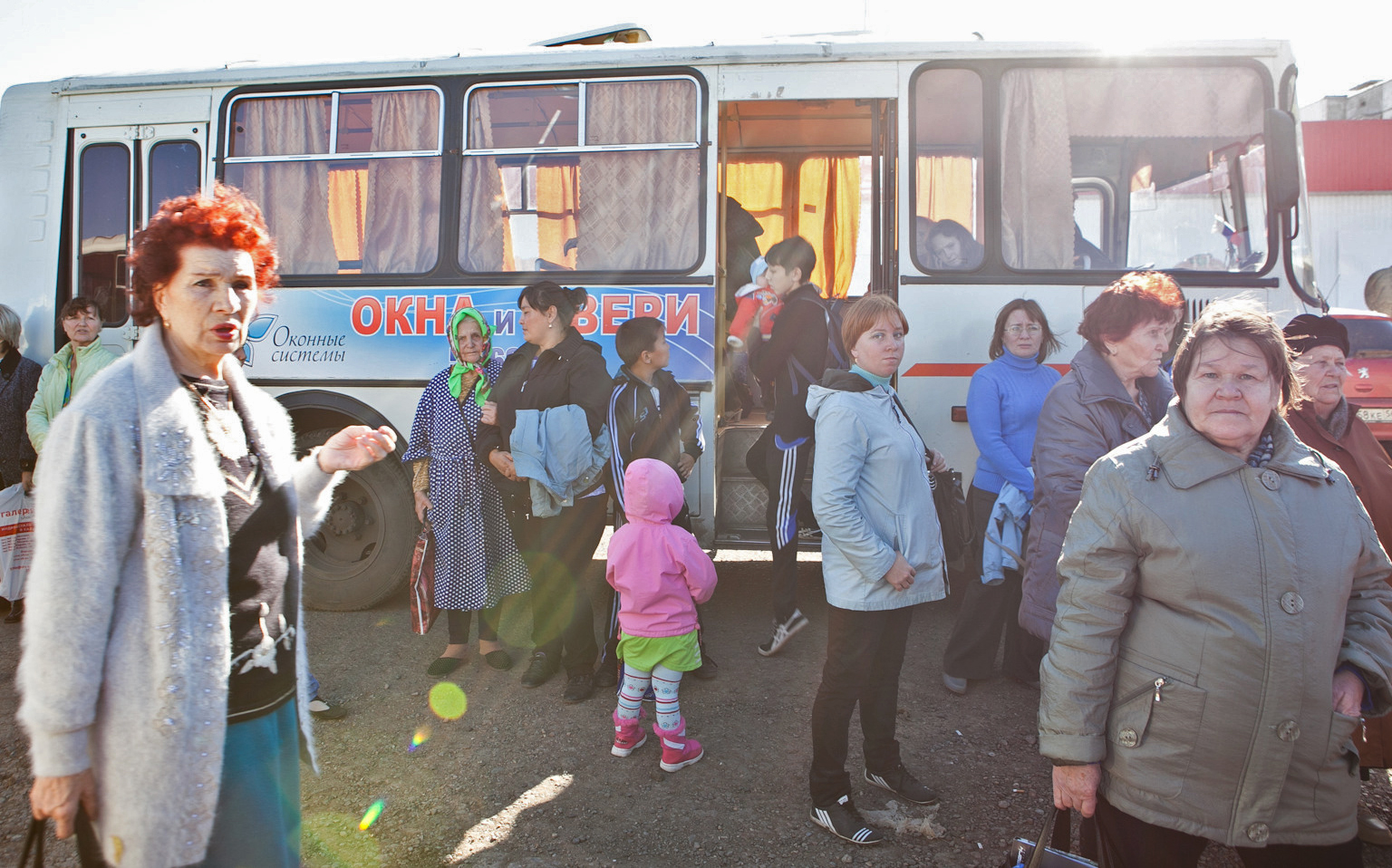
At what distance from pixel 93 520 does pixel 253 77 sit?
180 inches

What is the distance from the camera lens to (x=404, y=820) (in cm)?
295

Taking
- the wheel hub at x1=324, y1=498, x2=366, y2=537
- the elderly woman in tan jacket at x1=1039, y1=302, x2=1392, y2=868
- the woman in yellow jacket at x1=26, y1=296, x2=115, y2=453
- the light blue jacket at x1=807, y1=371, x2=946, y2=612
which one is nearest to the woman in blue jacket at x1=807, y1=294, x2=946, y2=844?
the light blue jacket at x1=807, y1=371, x2=946, y2=612

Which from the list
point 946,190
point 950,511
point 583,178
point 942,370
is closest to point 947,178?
point 946,190

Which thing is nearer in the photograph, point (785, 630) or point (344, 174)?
point (785, 630)

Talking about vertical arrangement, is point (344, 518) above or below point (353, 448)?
below

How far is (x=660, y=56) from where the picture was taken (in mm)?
4812

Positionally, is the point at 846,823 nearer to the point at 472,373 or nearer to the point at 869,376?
the point at 869,376

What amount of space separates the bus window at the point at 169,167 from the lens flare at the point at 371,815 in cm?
400

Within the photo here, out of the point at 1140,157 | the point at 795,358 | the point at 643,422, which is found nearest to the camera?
the point at 643,422

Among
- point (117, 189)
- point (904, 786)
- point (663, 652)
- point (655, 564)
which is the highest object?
point (117, 189)

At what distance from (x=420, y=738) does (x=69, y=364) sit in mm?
3287

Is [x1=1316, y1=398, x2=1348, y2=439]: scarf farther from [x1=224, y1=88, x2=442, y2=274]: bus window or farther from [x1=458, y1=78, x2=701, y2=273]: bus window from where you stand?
[x1=224, y1=88, x2=442, y2=274]: bus window

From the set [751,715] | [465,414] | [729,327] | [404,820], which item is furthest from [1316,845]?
[729,327]

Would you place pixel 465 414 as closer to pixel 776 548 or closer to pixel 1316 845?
pixel 776 548
